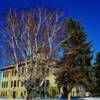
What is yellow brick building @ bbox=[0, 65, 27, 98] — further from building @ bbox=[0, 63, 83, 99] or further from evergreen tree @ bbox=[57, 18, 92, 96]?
evergreen tree @ bbox=[57, 18, 92, 96]

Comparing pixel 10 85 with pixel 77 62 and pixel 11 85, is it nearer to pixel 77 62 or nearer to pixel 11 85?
pixel 11 85

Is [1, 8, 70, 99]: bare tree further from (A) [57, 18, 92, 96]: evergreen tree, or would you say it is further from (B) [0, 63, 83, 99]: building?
(B) [0, 63, 83, 99]: building

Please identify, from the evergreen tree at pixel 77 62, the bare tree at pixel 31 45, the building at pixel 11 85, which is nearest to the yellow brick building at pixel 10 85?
the building at pixel 11 85

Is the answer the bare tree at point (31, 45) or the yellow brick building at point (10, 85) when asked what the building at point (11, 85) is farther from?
the bare tree at point (31, 45)

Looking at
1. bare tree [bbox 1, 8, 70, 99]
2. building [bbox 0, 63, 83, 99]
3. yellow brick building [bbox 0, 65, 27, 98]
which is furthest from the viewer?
yellow brick building [bbox 0, 65, 27, 98]

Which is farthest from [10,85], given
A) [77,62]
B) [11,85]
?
[77,62]

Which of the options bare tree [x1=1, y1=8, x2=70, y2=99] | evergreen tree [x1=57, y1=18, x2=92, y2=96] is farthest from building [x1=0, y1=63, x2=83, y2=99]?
bare tree [x1=1, y1=8, x2=70, y2=99]

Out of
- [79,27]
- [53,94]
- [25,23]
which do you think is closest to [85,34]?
[79,27]

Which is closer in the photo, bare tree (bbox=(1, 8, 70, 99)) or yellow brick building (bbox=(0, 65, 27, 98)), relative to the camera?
bare tree (bbox=(1, 8, 70, 99))

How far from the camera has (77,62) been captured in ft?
129

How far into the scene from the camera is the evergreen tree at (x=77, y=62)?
35297mm

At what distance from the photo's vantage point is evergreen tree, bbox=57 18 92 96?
3530 centimetres

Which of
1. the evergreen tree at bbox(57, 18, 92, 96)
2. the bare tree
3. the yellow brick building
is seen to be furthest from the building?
the bare tree

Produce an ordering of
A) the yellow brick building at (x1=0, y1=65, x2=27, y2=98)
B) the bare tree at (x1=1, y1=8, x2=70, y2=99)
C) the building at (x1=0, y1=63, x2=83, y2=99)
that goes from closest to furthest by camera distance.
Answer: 1. the bare tree at (x1=1, y1=8, x2=70, y2=99)
2. the building at (x1=0, y1=63, x2=83, y2=99)
3. the yellow brick building at (x1=0, y1=65, x2=27, y2=98)
